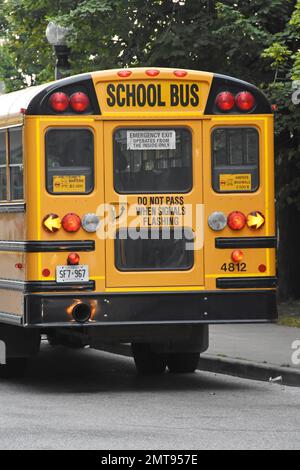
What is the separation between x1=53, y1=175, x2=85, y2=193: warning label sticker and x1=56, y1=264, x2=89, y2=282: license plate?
73 cm

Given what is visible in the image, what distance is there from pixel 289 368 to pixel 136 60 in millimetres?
9952

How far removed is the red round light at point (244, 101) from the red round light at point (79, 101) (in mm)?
1504

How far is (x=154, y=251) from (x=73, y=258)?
0.81 m

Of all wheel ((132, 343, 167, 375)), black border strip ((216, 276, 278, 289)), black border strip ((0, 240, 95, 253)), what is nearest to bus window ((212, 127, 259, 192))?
black border strip ((216, 276, 278, 289))

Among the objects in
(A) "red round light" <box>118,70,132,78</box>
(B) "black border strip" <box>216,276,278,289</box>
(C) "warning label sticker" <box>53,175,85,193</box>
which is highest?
(A) "red round light" <box>118,70,132,78</box>

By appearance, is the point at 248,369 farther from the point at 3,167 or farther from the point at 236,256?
the point at 3,167

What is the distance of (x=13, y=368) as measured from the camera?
15297 millimetres

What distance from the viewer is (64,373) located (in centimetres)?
1614

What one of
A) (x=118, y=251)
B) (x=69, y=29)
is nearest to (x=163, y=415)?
(x=118, y=251)

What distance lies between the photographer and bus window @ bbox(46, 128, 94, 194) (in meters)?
13.9

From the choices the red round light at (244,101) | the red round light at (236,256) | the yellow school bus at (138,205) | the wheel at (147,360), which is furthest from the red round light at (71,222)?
the wheel at (147,360)

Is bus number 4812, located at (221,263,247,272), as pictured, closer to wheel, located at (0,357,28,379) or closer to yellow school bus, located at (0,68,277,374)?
yellow school bus, located at (0,68,277,374)

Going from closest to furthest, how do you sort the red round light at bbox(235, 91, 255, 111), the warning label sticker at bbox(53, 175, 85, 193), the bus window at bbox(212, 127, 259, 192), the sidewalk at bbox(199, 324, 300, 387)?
the warning label sticker at bbox(53, 175, 85, 193) < the bus window at bbox(212, 127, 259, 192) < the red round light at bbox(235, 91, 255, 111) < the sidewalk at bbox(199, 324, 300, 387)
